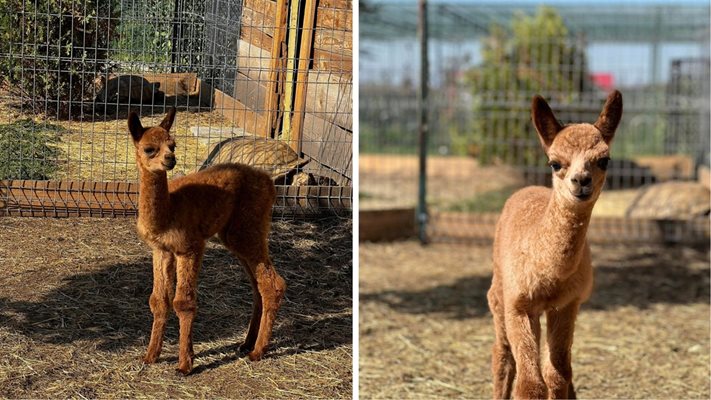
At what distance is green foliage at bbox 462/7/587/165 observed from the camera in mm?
12094

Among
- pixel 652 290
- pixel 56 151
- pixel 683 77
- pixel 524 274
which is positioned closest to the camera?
pixel 56 151

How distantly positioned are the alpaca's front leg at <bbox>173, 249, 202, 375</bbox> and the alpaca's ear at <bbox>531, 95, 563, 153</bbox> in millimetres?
1463

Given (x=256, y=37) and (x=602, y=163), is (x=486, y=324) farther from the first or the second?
(x=256, y=37)

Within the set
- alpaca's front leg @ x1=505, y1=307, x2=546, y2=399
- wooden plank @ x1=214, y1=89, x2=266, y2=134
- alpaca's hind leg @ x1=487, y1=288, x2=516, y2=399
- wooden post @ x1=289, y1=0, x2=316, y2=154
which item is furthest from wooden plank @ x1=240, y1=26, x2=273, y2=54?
alpaca's hind leg @ x1=487, y1=288, x2=516, y2=399

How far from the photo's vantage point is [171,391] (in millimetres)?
3678

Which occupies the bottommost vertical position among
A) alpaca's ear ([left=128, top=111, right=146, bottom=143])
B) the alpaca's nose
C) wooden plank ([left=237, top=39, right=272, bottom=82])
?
the alpaca's nose

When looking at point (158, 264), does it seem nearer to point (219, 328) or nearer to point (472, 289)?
point (219, 328)

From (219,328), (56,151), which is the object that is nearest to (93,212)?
(56,151)

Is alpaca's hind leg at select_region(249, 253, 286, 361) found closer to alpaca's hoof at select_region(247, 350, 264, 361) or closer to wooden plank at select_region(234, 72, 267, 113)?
alpaca's hoof at select_region(247, 350, 264, 361)

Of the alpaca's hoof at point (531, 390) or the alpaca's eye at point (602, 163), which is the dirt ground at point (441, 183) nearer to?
the alpaca's hoof at point (531, 390)

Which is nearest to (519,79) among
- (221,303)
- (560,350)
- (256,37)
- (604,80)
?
(604,80)

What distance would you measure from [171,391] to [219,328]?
33cm

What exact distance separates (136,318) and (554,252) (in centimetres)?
171

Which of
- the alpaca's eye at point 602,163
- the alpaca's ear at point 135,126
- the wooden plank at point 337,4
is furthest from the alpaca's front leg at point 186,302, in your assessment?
the alpaca's eye at point 602,163
